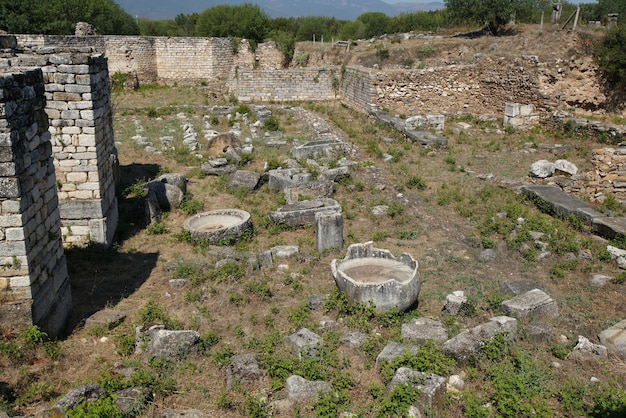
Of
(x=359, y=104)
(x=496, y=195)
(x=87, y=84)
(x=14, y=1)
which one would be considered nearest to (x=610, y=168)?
(x=496, y=195)

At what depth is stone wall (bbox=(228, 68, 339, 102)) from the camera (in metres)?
25.6

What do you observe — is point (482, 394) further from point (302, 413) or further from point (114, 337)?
point (114, 337)

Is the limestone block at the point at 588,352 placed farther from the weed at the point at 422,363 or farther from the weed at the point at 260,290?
the weed at the point at 260,290

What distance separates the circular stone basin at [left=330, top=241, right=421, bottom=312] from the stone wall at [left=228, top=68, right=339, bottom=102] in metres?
19.3

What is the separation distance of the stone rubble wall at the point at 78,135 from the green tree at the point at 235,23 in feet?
108

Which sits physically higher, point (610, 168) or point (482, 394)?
point (610, 168)

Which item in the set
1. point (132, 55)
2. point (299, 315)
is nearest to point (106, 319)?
point (299, 315)

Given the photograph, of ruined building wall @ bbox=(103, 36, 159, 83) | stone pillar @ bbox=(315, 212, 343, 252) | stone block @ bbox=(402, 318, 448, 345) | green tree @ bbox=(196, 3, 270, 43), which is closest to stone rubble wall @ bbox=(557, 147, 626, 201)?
stone pillar @ bbox=(315, 212, 343, 252)

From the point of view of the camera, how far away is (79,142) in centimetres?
838

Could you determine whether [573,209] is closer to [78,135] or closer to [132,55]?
[78,135]

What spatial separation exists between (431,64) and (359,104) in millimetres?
5302

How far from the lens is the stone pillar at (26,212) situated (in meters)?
5.50

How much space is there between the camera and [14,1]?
34219 mm

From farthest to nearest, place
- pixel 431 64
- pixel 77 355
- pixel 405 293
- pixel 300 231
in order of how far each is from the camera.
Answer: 1. pixel 431 64
2. pixel 300 231
3. pixel 405 293
4. pixel 77 355
